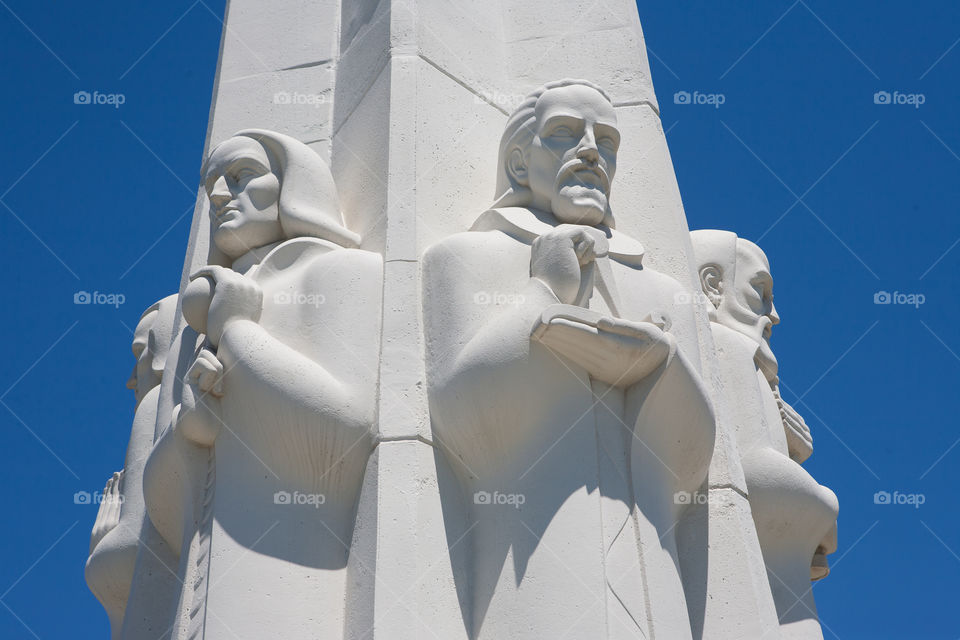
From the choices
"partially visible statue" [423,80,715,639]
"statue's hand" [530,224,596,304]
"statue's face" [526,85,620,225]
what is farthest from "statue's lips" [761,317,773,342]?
"statue's hand" [530,224,596,304]

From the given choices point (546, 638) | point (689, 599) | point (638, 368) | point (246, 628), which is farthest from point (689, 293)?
point (246, 628)

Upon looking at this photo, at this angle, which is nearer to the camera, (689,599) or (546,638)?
(546,638)

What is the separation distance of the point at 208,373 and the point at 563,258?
172 cm

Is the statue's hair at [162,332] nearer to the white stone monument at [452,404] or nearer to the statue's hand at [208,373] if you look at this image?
the white stone monument at [452,404]

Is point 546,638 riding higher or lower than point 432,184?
lower

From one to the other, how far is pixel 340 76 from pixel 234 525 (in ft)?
10.7

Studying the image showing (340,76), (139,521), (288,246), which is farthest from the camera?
(340,76)

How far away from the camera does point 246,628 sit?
19.0 ft

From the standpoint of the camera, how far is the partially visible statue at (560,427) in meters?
5.77

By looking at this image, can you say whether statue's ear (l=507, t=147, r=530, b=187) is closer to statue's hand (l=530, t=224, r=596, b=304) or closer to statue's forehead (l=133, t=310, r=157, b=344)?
statue's hand (l=530, t=224, r=596, b=304)

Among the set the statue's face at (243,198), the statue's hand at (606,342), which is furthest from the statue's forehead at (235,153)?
the statue's hand at (606,342)

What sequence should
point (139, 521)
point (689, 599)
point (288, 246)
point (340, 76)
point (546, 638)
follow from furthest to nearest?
point (340, 76), point (139, 521), point (288, 246), point (689, 599), point (546, 638)

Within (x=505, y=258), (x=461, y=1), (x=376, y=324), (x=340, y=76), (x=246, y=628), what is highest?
(x=461, y=1)

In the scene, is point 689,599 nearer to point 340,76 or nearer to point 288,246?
point 288,246
